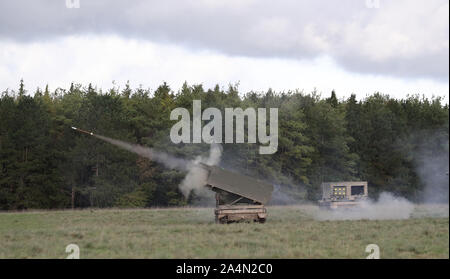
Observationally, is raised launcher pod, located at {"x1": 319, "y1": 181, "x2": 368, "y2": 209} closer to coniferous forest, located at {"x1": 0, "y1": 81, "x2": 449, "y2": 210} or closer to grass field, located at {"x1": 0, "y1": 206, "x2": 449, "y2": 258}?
grass field, located at {"x1": 0, "y1": 206, "x2": 449, "y2": 258}

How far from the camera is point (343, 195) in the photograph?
4094 centimetres

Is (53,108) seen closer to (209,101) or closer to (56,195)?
(56,195)

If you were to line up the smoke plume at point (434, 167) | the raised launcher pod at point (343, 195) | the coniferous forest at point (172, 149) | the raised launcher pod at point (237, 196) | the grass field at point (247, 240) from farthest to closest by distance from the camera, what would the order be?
the coniferous forest at point (172, 149) → the raised launcher pod at point (343, 195) → the raised launcher pod at point (237, 196) → the smoke plume at point (434, 167) → the grass field at point (247, 240)

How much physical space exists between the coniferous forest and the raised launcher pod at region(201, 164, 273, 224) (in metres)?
24.3

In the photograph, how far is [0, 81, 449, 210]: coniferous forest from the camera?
185ft

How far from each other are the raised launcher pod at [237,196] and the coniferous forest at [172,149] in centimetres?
2428

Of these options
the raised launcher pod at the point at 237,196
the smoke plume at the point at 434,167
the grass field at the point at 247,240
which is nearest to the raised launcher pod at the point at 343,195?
the smoke plume at the point at 434,167

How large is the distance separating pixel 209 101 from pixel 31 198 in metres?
19.1

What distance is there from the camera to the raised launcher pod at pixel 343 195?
131 ft

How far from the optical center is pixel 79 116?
5953 centimetres

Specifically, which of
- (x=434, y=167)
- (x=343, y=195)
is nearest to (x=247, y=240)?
(x=434, y=167)

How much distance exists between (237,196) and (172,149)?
26.2 meters

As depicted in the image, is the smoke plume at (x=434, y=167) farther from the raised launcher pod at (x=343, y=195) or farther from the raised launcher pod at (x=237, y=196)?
the raised launcher pod at (x=237, y=196)
